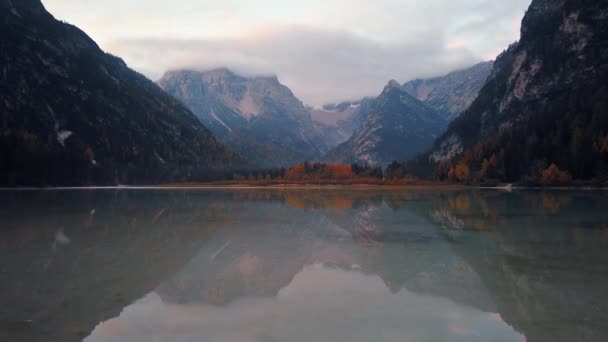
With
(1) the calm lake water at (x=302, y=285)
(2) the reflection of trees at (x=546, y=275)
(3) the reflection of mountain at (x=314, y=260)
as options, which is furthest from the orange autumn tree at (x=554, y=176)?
(3) the reflection of mountain at (x=314, y=260)

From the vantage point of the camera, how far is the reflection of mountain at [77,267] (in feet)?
42.2

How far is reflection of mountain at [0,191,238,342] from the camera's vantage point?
12859 mm

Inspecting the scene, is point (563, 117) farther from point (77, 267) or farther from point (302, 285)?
point (77, 267)

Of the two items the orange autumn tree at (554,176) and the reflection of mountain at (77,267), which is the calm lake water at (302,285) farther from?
the orange autumn tree at (554,176)

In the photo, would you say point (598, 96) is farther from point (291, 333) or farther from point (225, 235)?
point (291, 333)

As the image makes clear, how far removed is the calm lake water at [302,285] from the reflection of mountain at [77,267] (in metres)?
0.07

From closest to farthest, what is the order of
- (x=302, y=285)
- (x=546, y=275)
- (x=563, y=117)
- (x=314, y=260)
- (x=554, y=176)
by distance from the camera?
(x=302, y=285) < (x=546, y=275) < (x=314, y=260) < (x=554, y=176) < (x=563, y=117)

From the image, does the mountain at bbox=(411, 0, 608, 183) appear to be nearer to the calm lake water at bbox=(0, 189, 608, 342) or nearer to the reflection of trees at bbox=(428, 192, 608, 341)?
the reflection of trees at bbox=(428, 192, 608, 341)

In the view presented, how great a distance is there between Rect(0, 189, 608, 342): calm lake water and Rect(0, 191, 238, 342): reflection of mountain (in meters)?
0.07

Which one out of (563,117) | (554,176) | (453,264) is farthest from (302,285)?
(563,117)

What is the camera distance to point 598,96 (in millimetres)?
136750

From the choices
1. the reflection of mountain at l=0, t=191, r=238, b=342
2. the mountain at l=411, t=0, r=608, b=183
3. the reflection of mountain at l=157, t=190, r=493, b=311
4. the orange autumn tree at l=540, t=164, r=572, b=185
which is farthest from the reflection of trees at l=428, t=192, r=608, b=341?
the mountain at l=411, t=0, r=608, b=183

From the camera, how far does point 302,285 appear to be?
18.1 metres

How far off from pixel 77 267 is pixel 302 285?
10173mm
